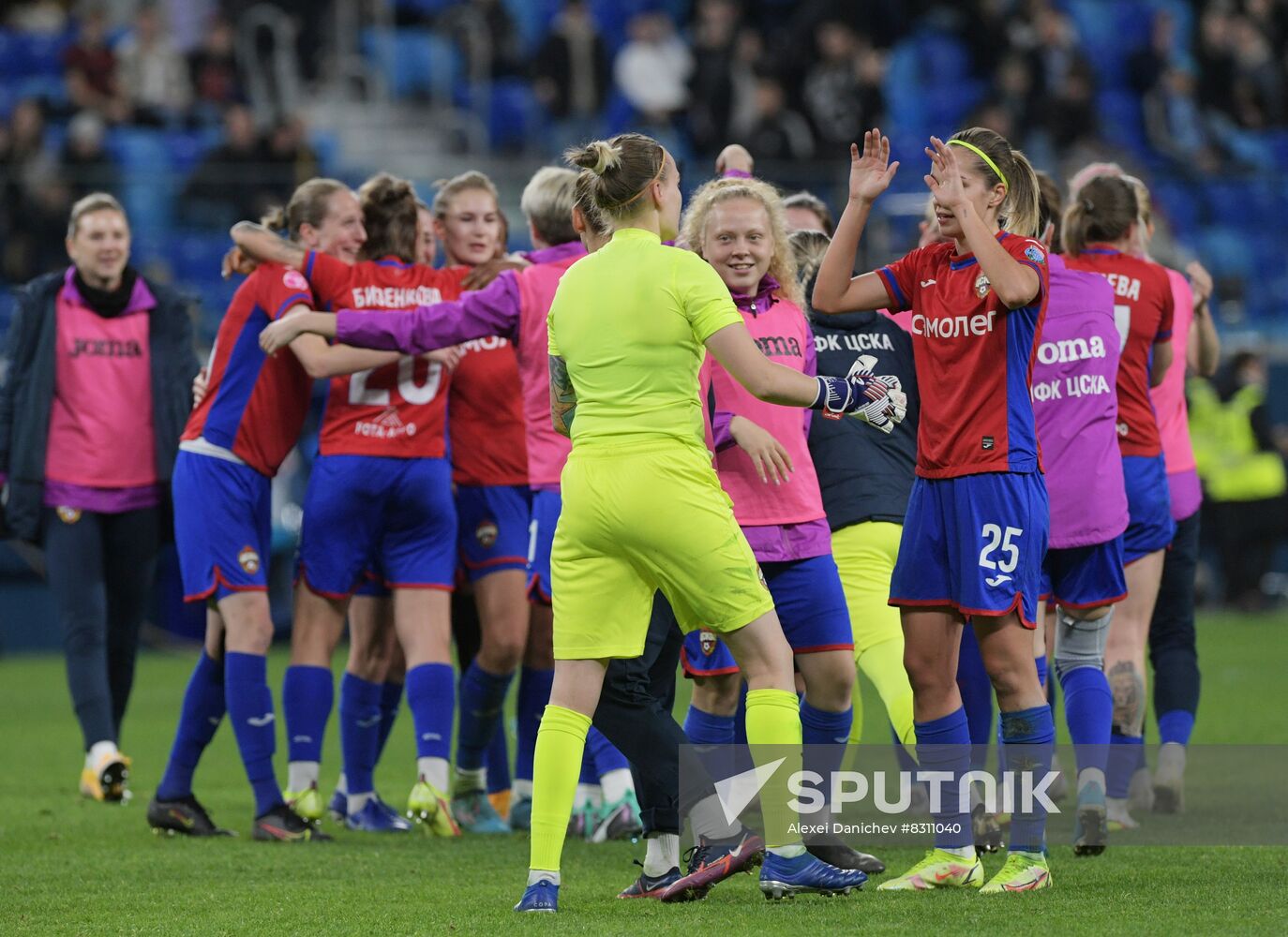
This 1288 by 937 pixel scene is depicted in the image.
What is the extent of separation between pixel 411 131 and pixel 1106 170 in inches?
488

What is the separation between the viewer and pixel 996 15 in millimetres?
19766

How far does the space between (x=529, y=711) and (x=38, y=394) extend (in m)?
2.57

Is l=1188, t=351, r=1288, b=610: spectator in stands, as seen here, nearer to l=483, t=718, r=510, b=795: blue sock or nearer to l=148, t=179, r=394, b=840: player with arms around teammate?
l=483, t=718, r=510, b=795: blue sock

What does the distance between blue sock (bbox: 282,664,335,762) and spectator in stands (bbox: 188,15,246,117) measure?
36.1ft

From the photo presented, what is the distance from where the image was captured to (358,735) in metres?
7.00

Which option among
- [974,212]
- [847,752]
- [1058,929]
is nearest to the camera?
[1058,929]

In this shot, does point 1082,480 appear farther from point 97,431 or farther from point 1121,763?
point 97,431

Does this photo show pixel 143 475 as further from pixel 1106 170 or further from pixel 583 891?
pixel 1106 170

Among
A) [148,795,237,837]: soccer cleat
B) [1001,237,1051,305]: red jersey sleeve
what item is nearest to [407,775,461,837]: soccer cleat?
[148,795,237,837]: soccer cleat

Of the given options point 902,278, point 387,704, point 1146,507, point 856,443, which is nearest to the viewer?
point 902,278

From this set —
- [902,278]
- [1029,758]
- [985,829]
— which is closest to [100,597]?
[985,829]

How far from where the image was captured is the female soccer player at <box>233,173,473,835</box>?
266 inches

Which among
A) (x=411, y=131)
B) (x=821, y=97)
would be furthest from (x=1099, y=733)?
(x=411, y=131)

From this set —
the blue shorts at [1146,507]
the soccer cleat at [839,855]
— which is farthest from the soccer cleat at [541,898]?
the blue shorts at [1146,507]
